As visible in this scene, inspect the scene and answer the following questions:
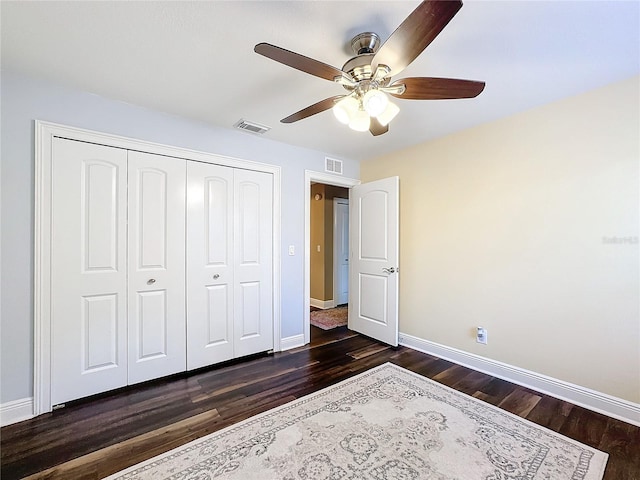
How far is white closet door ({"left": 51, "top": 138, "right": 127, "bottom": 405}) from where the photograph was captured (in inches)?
83.8

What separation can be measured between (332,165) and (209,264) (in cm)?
195

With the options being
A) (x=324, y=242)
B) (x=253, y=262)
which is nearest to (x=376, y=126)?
(x=253, y=262)

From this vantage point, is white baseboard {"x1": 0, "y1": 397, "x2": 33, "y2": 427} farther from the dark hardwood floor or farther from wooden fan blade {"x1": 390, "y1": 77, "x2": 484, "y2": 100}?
wooden fan blade {"x1": 390, "y1": 77, "x2": 484, "y2": 100}

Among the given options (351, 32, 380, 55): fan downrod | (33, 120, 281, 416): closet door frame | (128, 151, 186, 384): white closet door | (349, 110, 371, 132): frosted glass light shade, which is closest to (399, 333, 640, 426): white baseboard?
(349, 110, 371, 132): frosted glass light shade

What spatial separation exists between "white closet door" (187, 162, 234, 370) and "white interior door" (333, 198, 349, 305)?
9.12ft

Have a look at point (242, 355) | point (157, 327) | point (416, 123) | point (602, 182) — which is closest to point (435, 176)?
point (416, 123)

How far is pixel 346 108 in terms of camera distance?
1.75 meters

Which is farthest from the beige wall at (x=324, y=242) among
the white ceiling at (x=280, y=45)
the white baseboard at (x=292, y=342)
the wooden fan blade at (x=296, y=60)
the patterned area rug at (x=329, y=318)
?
the wooden fan blade at (x=296, y=60)

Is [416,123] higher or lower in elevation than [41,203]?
higher

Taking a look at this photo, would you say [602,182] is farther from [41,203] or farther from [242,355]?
[41,203]

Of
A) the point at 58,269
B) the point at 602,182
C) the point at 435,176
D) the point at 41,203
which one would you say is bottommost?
the point at 58,269

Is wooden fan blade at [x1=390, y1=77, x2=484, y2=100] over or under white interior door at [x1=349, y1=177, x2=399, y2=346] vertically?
over

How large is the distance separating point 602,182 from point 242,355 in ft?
11.3

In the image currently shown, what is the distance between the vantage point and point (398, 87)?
1.58m
